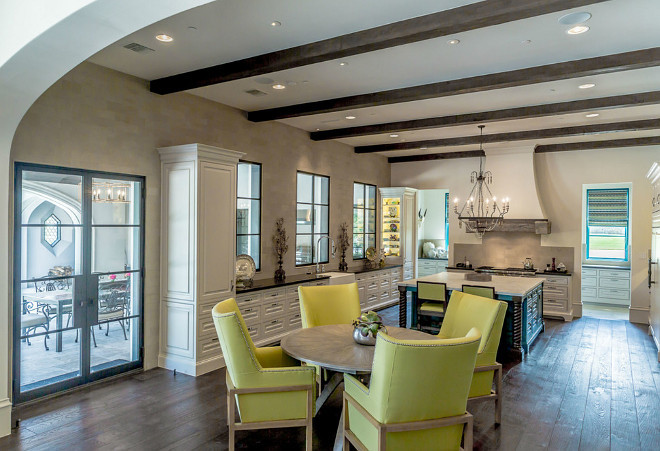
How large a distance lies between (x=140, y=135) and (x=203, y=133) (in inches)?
35.4

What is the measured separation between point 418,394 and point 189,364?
10.5 ft

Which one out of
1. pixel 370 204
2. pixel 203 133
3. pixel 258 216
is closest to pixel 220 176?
pixel 203 133

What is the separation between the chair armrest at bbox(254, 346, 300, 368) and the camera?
363 cm

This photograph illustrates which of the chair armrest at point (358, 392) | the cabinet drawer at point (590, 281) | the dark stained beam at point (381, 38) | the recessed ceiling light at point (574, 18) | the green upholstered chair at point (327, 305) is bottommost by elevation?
the cabinet drawer at point (590, 281)

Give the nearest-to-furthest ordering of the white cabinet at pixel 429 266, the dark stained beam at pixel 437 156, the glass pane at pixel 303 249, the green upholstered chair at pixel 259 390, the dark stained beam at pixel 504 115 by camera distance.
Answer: the green upholstered chair at pixel 259 390 → the dark stained beam at pixel 504 115 → the glass pane at pixel 303 249 → the dark stained beam at pixel 437 156 → the white cabinet at pixel 429 266

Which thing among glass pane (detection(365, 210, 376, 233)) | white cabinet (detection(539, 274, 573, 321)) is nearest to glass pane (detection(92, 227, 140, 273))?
glass pane (detection(365, 210, 376, 233))

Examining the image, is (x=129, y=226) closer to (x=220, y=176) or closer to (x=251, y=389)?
(x=220, y=176)

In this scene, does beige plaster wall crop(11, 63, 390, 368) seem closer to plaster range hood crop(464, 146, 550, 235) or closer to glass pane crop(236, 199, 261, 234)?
glass pane crop(236, 199, 261, 234)

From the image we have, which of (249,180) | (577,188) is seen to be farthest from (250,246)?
(577,188)

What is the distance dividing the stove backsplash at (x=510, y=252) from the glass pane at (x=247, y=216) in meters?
4.80

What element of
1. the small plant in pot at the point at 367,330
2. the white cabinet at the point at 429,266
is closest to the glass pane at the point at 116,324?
the small plant in pot at the point at 367,330

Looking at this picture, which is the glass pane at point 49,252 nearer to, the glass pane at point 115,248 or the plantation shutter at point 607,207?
the glass pane at point 115,248

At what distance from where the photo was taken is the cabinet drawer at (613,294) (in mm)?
Answer: 9195

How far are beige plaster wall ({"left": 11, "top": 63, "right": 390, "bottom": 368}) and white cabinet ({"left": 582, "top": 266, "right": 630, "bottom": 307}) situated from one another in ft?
21.8
